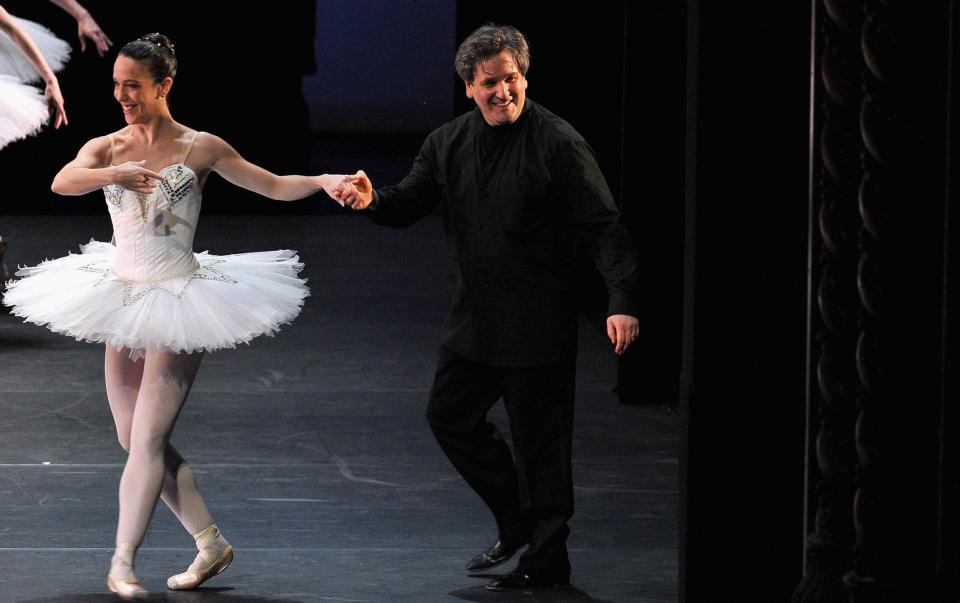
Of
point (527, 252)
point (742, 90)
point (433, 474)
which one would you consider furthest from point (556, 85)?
point (742, 90)

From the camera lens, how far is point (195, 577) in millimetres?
4500

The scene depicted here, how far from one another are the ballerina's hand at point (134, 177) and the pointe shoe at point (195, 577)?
3.52 ft

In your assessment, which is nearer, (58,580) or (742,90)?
(742,90)

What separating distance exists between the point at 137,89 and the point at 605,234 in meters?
1.34

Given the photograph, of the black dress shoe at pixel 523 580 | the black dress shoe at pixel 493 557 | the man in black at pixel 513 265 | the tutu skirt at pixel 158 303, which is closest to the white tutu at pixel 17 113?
the tutu skirt at pixel 158 303

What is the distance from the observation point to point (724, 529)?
3.91 m

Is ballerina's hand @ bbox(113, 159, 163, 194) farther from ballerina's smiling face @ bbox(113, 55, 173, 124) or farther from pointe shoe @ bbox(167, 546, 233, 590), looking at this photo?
pointe shoe @ bbox(167, 546, 233, 590)

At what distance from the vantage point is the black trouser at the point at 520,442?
4547 millimetres

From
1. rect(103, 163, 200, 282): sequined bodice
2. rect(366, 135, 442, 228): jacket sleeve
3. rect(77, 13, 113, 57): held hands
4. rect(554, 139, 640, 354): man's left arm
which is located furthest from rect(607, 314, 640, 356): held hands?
rect(77, 13, 113, 57): held hands

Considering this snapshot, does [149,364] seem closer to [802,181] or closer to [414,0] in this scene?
[802,181]

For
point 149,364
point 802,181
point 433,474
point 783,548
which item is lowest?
point 433,474

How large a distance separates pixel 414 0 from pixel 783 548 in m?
20.0

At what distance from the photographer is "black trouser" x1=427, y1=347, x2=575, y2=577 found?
14.9 feet

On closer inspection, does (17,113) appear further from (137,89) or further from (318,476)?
(137,89)
